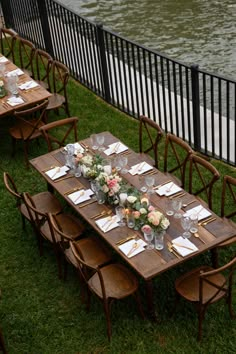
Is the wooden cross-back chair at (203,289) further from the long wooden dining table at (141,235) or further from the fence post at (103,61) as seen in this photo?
the fence post at (103,61)

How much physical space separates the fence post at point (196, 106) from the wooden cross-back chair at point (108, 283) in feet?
10.1

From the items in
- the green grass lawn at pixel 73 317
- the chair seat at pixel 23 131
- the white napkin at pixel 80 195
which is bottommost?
the green grass lawn at pixel 73 317

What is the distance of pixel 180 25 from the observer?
50.0 feet

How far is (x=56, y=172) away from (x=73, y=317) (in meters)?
1.84

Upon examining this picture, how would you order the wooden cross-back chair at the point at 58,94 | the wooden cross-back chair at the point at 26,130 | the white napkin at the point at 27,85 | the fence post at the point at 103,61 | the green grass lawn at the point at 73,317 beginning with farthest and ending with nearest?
the fence post at the point at 103,61, the wooden cross-back chair at the point at 58,94, the white napkin at the point at 27,85, the wooden cross-back chair at the point at 26,130, the green grass lawn at the point at 73,317

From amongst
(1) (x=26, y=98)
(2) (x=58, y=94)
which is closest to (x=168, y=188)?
(1) (x=26, y=98)

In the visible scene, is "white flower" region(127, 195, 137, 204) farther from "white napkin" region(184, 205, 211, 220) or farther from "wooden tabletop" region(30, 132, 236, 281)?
"white napkin" region(184, 205, 211, 220)

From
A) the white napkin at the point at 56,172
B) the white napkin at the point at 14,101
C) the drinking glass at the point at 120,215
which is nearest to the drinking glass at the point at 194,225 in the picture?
the drinking glass at the point at 120,215

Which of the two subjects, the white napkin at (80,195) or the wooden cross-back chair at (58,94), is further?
the wooden cross-back chair at (58,94)

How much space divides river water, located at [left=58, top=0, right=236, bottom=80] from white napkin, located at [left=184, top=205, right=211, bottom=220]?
6.20 metres

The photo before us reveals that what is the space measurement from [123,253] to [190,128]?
3.48 m

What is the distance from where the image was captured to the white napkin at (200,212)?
6.60 m

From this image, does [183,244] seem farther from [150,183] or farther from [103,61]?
[103,61]

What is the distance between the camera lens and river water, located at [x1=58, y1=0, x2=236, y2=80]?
525 inches
